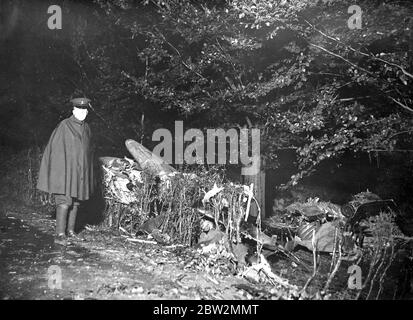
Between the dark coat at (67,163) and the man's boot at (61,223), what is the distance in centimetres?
29

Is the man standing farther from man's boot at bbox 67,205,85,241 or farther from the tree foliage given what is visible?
the tree foliage

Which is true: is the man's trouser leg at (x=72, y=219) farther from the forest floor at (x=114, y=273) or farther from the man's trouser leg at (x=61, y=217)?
the forest floor at (x=114, y=273)

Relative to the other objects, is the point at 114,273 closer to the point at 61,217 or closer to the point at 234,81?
the point at 61,217

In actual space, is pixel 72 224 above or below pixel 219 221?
below

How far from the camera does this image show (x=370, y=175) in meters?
9.40

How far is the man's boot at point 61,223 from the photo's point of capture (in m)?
5.78

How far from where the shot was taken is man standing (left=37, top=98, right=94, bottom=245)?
5703mm

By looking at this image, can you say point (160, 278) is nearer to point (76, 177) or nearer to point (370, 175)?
point (76, 177)

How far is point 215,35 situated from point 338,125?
10.2ft

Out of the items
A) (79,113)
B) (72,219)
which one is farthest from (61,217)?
(79,113)

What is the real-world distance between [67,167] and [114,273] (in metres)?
2.05

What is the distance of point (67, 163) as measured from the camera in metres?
5.77

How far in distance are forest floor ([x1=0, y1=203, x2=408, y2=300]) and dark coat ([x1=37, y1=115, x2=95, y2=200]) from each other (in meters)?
0.90

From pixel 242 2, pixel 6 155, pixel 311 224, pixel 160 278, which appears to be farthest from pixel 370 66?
pixel 6 155
